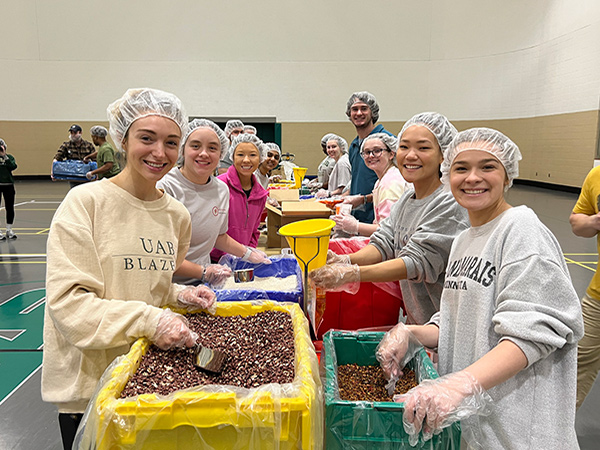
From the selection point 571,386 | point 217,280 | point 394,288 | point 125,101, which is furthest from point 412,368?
point 125,101

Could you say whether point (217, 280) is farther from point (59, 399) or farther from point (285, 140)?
point (285, 140)

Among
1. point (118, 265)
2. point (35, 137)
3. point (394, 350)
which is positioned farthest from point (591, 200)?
point (35, 137)

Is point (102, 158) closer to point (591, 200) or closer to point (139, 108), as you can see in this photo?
point (139, 108)

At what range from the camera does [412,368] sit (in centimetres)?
114

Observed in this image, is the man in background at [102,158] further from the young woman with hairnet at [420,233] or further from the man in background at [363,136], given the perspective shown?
the young woman with hairnet at [420,233]

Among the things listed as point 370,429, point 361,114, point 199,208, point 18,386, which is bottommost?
point 18,386

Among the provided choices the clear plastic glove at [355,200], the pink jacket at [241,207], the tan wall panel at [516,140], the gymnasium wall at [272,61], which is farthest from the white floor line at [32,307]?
the tan wall panel at [516,140]

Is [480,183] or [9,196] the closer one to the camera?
[480,183]

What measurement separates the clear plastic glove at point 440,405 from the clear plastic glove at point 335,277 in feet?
2.33

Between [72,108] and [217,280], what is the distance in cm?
1280

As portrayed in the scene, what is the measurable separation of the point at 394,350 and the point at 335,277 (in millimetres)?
499

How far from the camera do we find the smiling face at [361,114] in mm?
3869

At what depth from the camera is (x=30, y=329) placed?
317 cm

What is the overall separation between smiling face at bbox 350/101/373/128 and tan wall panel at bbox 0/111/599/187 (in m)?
7.92
